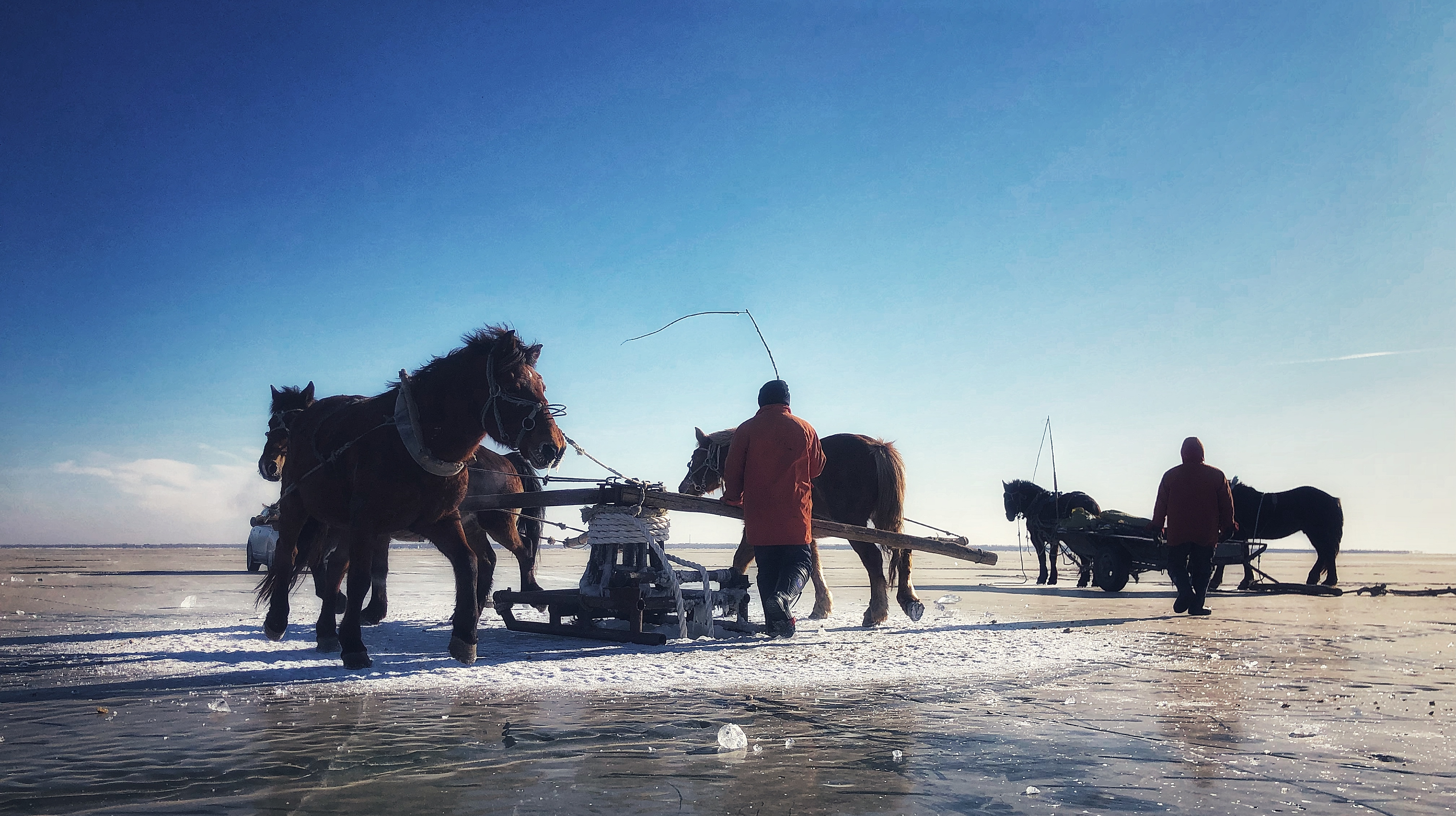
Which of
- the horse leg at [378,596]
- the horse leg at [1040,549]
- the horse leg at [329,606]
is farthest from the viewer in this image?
the horse leg at [1040,549]

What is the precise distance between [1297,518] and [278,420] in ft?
59.3

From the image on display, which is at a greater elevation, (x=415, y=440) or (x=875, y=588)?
(x=415, y=440)

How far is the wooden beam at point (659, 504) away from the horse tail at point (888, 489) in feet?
2.45

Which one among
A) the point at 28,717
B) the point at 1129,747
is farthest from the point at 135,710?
the point at 1129,747

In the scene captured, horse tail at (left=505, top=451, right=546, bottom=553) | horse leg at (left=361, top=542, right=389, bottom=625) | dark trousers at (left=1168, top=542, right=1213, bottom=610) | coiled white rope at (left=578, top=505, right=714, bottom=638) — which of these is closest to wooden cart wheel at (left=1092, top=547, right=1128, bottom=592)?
dark trousers at (left=1168, top=542, right=1213, bottom=610)

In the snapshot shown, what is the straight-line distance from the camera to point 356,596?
576 centimetres

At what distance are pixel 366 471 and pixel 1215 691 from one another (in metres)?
5.27

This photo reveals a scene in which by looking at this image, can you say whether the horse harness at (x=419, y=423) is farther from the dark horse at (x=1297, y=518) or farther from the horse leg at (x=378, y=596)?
the dark horse at (x=1297, y=518)

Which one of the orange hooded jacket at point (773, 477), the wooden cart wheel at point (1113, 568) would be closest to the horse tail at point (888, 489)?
the orange hooded jacket at point (773, 477)

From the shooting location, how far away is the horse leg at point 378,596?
852cm

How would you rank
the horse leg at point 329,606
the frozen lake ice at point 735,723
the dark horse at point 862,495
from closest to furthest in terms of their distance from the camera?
the frozen lake ice at point 735,723, the horse leg at point 329,606, the dark horse at point 862,495

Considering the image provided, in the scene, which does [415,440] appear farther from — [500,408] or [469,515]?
[469,515]

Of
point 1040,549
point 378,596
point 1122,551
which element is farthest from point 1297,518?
point 378,596

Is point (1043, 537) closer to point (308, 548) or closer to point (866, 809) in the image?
point (308, 548)
